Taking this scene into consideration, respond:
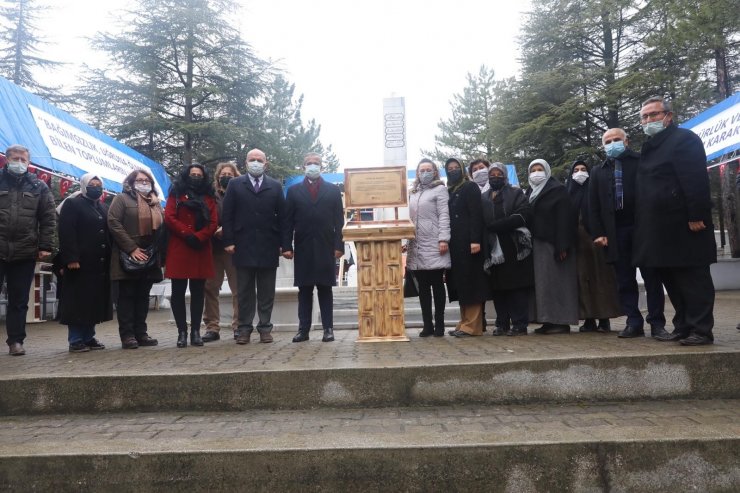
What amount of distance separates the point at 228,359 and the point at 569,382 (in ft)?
8.92

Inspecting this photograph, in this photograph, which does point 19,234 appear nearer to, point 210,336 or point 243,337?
point 210,336

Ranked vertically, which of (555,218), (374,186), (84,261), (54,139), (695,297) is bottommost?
(695,297)

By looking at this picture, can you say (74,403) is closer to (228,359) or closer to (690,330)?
(228,359)

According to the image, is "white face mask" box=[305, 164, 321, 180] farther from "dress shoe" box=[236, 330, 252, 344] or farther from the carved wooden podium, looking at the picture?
"dress shoe" box=[236, 330, 252, 344]

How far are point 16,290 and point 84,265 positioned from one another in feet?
2.08

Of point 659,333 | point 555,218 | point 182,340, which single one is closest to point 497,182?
point 555,218

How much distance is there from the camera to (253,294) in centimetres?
597

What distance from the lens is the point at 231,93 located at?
2294 centimetres

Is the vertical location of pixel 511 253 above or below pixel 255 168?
below

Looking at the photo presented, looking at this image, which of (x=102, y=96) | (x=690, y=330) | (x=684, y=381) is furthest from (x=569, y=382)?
(x=102, y=96)

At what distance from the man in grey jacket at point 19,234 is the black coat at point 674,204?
5.66m

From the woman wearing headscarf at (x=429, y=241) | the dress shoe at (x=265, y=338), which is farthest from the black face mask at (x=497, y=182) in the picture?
the dress shoe at (x=265, y=338)

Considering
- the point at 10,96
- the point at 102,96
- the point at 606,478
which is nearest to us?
the point at 606,478

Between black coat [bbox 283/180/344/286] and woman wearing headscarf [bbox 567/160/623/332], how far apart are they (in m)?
2.63
